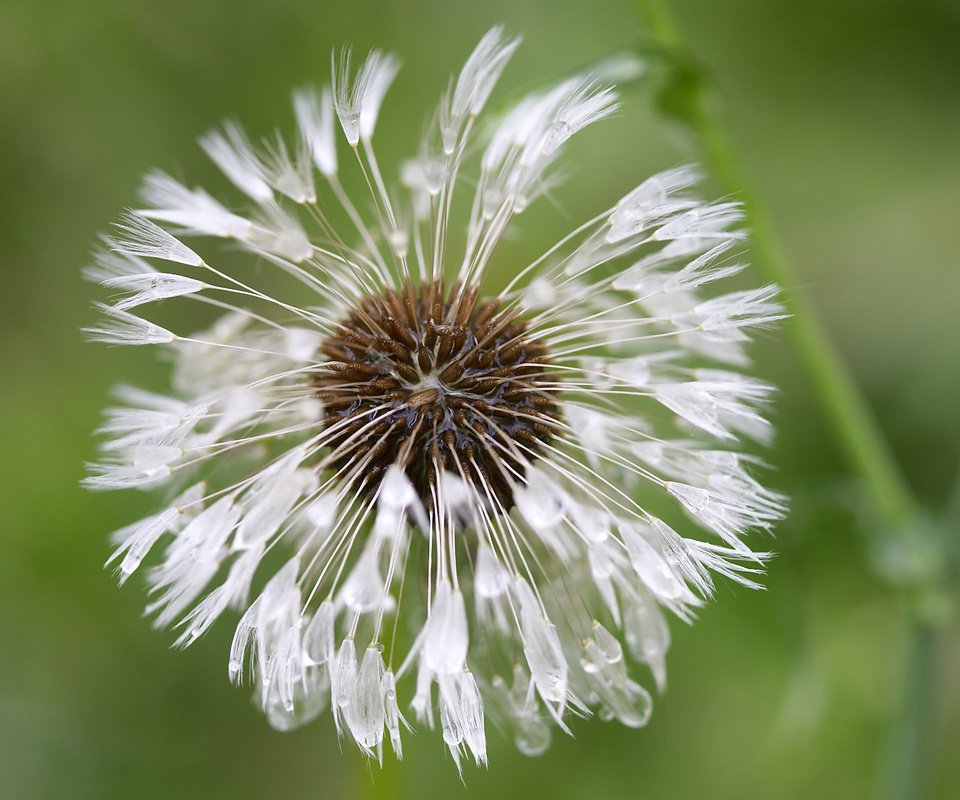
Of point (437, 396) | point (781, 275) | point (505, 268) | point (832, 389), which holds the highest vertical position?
point (505, 268)

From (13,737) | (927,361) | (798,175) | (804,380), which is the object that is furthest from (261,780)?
(798,175)

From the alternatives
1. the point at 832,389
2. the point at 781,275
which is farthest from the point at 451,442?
the point at 832,389

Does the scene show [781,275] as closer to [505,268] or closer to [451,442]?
[451,442]

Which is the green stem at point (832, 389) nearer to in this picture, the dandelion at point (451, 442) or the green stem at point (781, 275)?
the green stem at point (781, 275)

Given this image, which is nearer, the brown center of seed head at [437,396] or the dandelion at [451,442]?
the dandelion at [451,442]

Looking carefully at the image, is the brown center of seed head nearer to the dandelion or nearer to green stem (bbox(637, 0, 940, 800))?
the dandelion

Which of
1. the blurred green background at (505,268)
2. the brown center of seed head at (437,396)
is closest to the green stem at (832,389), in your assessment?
the blurred green background at (505,268)

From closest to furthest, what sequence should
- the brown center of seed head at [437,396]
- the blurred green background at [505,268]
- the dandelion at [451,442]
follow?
the dandelion at [451,442]
the brown center of seed head at [437,396]
the blurred green background at [505,268]
